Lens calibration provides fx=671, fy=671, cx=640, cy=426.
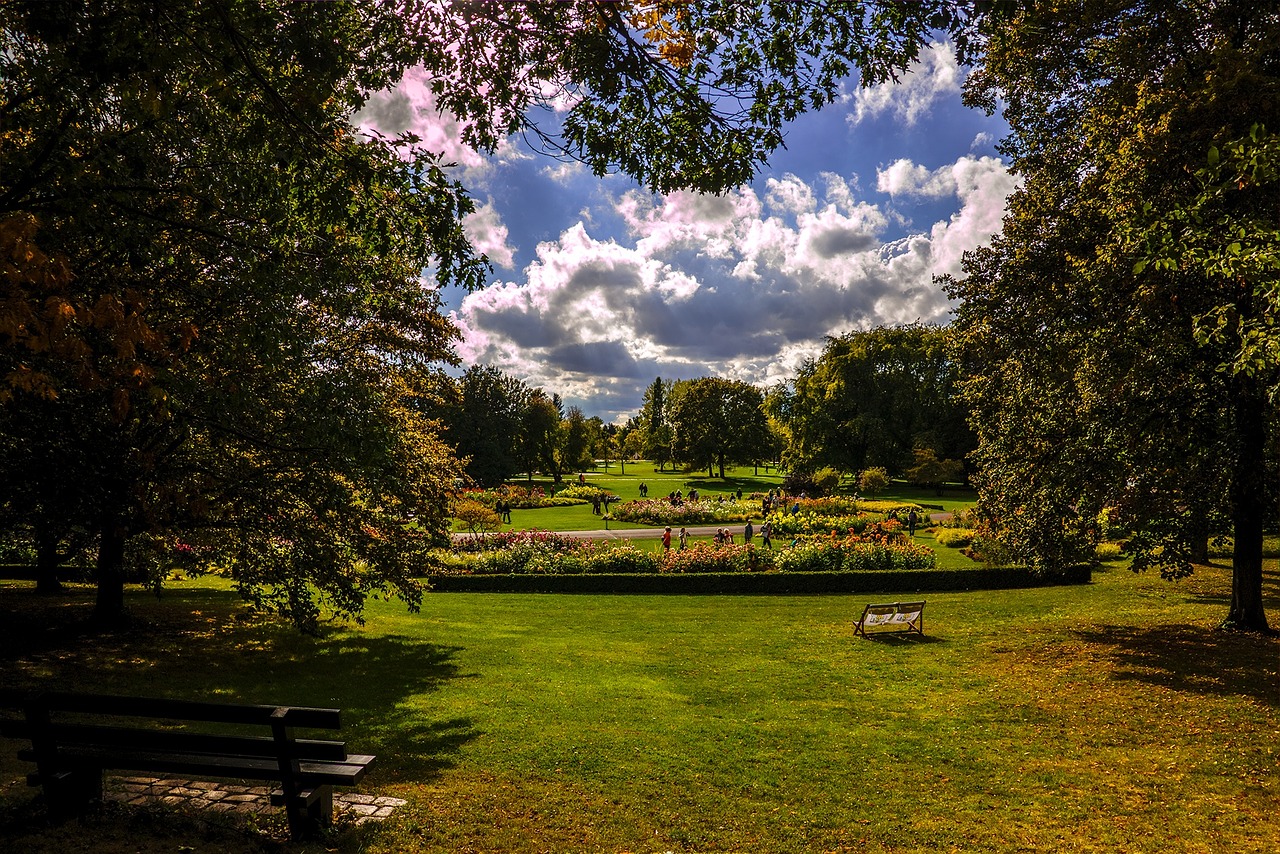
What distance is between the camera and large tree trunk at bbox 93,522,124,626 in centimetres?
1236

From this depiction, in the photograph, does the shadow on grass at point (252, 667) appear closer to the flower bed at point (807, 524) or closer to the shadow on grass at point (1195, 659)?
the shadow on grass at point (1195, 659)

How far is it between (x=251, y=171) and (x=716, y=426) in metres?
67.6

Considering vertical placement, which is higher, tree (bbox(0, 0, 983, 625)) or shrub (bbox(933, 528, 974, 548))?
tree (bbox(0, 0, 983, 625))

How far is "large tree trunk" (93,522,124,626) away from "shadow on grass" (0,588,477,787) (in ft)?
1.01

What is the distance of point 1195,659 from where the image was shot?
38.0ft

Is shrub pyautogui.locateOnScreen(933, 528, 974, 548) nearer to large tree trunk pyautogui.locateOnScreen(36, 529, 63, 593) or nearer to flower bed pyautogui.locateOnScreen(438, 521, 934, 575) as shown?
flower bed pyautogui.locateOnScreen(438, 521, 934, 575)

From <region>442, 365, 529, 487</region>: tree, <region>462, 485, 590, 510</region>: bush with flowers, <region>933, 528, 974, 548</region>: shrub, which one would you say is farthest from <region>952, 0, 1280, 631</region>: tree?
<region>442, 365, 529, 487</region>: tree

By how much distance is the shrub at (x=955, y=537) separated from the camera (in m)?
29.3

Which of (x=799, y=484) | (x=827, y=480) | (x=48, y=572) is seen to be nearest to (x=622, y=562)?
(x=48, y=572)

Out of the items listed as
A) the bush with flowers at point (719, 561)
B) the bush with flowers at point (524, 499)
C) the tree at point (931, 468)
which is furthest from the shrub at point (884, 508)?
the bush with flowers at point (524, 499)

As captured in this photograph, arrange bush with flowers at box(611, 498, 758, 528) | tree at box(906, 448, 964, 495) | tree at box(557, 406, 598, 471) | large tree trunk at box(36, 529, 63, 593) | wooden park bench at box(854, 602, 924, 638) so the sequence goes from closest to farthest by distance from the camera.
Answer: wooden park bench at box(854, 602, 924, 638), large tree trunk at box(36, 529, 63, 593), bush with flowers at box(611, 498, 758, 528), tree at box(906, 448, 964, 495), tree at box(557, 406, 598, 471)

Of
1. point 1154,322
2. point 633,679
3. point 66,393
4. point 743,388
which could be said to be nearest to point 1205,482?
point 1154,322

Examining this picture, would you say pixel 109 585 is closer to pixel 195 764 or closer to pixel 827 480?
pixel 195 764

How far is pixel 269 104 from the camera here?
6332 mm
